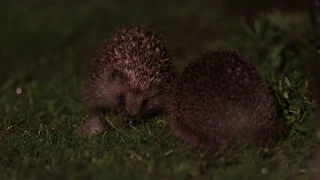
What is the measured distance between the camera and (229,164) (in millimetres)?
6332

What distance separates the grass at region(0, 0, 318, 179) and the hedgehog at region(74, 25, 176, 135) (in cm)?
25

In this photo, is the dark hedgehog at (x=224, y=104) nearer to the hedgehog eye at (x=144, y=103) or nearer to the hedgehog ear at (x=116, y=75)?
the hedgehog eye at (x=144, y=103)

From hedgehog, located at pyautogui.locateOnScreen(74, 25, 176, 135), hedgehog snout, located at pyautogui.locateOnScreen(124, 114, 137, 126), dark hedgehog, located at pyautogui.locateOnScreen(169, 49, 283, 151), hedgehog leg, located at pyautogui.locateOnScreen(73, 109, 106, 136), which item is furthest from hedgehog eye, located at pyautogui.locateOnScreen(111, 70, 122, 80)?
dark hedgehog, located at pyautogui.locateOnScreen(169, 49, 283, 151)

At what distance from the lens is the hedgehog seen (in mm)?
8094

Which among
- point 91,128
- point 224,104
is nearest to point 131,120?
point 91,128

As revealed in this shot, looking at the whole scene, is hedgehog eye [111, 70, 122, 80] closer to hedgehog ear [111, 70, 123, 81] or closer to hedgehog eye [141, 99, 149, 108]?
hedgehog ear [111, 70, 123, 81]

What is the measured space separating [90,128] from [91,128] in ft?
0.03

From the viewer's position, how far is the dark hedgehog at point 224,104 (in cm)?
634

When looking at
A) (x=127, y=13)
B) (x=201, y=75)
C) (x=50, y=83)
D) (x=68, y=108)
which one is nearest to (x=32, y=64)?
(x=50, y=83)

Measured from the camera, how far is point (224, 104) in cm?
634

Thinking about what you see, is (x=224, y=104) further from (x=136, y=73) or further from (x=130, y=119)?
(x=136, y=73)

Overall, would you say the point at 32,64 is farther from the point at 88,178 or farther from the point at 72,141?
the point at 88,178

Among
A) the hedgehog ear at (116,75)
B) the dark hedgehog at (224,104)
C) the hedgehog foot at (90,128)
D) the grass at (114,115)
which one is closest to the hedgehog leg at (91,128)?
the hedgehog foot at (90,128)

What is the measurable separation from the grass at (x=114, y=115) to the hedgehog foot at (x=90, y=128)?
4.6 inches
